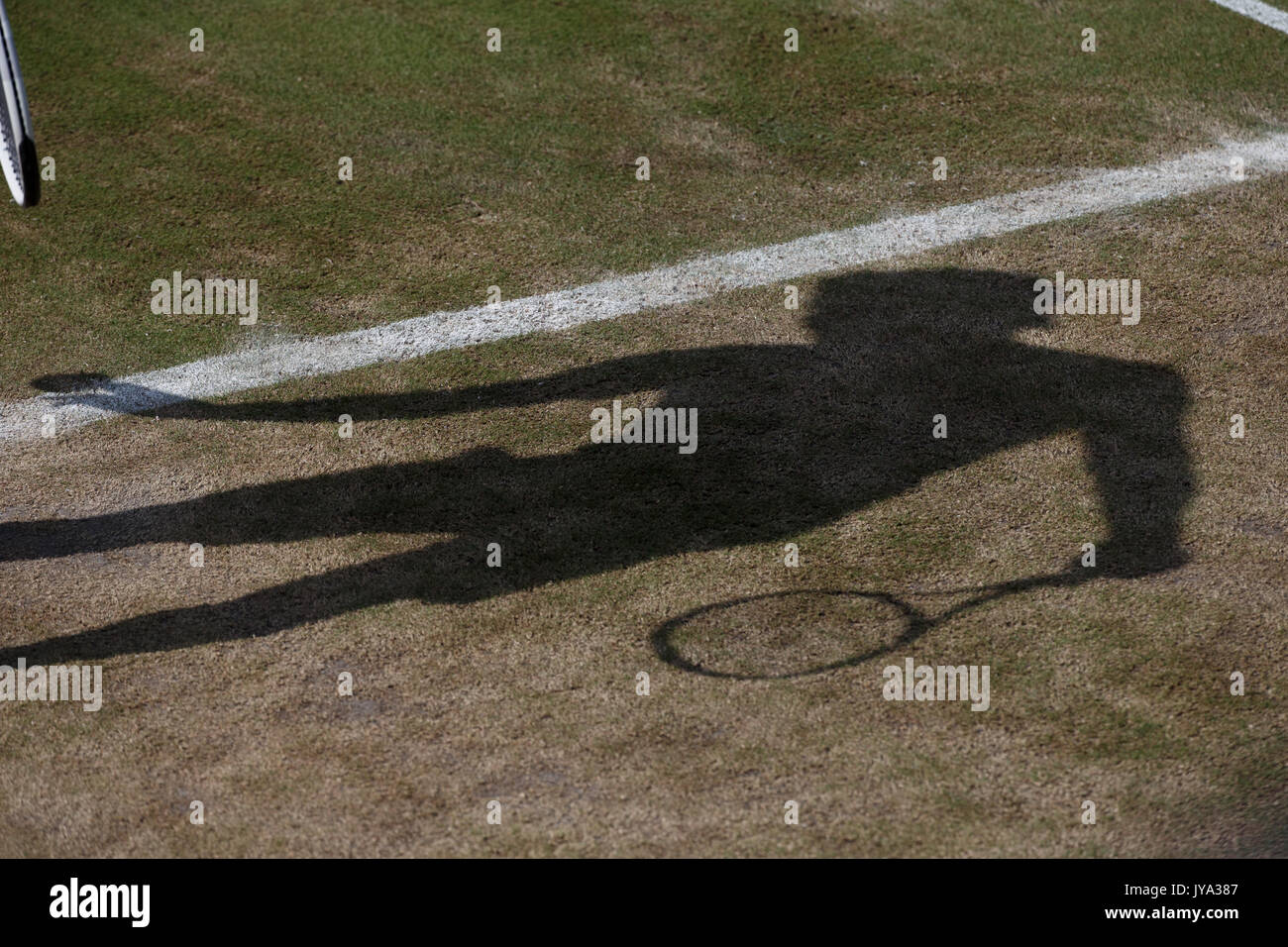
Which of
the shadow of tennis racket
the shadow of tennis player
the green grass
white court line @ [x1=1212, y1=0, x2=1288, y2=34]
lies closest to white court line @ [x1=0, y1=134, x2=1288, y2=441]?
the green grass

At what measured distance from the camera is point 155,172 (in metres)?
10.2

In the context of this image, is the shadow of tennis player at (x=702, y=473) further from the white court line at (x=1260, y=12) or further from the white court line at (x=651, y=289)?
the white court line at (x=1260, y=12)

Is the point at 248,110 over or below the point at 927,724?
over

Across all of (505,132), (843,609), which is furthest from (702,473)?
(505,132)

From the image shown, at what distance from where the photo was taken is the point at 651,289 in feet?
29.5

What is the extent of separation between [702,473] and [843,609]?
4.25 ft

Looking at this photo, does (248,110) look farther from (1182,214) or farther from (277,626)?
(1182,214)

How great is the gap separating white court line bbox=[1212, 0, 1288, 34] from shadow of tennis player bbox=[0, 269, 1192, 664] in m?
5.06

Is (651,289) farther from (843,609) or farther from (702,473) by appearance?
(843,609)

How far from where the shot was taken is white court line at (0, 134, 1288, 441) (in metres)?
8.25
